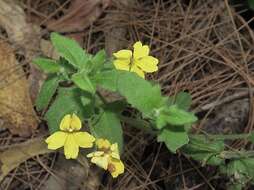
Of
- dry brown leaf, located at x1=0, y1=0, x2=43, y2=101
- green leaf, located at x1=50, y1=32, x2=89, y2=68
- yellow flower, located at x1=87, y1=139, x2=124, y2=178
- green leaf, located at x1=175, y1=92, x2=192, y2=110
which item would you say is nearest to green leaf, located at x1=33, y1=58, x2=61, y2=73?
green leaf, located at x1=50, y1=32, x2=89, y2=68

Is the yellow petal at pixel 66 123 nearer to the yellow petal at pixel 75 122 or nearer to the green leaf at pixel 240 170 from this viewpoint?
the yellow petal at pixel 75 122

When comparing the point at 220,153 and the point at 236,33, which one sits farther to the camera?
the point at 236,33

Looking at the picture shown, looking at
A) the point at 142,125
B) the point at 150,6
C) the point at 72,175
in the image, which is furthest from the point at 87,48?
the point at 142,125

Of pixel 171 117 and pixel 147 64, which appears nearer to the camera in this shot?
pixel 171 117

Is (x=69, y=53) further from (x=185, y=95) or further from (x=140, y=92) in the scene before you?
(x=185, y=95)

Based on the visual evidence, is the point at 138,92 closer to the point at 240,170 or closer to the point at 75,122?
the point at 75,122

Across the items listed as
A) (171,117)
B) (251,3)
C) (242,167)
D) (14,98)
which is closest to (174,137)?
(171,117)
